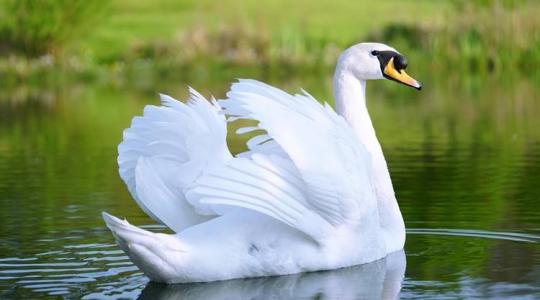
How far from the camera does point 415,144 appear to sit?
55.6ft

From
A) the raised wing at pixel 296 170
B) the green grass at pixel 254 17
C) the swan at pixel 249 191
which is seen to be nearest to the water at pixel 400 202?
the swan at pixel 249 191

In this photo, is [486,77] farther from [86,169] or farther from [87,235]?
[87,235]

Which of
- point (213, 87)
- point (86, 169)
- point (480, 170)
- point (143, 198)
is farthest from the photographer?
point (213, 87)

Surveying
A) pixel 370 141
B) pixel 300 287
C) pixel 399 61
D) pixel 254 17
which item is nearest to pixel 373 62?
pixel 399 61

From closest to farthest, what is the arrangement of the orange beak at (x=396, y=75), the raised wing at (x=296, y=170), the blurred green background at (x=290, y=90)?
1. the raised wing at (x=296, y=170)
2. the orange beak at (x=396, y=75)
3. the blurred green background at (x=290, y=90)

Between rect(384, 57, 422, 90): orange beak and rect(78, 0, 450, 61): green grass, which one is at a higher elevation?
rect(384, 57, 422, 90): orange beak

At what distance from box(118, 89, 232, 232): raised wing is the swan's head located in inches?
46.9

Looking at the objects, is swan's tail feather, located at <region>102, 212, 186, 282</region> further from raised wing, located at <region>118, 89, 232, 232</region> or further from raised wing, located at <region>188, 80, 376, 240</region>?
raised wing, located at <region>118, 89, 232, 232</region>

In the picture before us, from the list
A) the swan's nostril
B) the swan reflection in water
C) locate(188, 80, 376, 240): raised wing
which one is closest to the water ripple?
the swan's nostril

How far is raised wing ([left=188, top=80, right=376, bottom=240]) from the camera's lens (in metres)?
7.71

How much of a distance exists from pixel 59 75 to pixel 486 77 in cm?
954

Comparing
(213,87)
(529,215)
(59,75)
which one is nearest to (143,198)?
(529,215)

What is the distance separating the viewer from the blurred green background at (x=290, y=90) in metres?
9.63

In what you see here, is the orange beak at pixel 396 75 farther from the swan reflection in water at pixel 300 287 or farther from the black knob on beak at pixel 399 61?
the swan reflection in water at pixel 300 287
